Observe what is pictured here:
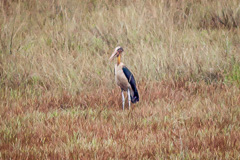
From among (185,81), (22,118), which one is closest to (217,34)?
(185,81)

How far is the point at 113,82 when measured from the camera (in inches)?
238

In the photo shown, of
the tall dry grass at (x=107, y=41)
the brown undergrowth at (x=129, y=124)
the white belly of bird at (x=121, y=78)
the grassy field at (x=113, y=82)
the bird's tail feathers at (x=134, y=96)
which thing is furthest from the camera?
the tall dry grass at (x=107, y=41)

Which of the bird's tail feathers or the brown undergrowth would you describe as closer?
the brown undergrowth

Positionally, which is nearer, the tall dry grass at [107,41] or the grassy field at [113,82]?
the grassy field at [113,82]

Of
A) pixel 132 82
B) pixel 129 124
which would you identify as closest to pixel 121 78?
pixel 132 82

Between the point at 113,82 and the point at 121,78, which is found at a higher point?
the point at 121,78

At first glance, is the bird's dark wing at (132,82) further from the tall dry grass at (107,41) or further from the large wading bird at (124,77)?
the tall dry grass at (107,41)

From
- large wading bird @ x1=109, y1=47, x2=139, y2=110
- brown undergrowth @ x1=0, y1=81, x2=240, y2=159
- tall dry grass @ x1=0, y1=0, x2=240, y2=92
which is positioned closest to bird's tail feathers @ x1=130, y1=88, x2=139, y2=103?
large wading bird @ x1=109, y1=47, x2=139, y2=110

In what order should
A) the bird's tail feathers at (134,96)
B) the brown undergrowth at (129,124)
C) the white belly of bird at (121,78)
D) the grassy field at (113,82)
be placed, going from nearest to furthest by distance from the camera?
the brown undergrowth at (129,124) → the grassy field at (113,82) → the white belly of bird at (121,78) → the bird's tail feathers at (134,96)

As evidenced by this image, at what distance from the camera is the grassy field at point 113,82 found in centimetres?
374

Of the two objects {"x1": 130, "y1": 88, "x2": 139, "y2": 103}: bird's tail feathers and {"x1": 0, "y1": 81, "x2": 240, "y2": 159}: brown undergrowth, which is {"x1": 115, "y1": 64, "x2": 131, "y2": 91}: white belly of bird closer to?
{"x1": 130, "y1": 88, "x2": 139, "y2": 103}: bird's tail feathers

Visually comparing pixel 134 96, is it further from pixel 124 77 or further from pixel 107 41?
pixel 107 41

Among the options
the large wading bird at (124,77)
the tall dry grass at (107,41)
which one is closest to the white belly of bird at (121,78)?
the large wading bird at (124,77)

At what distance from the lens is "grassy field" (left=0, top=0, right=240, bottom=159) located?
12.3ft
